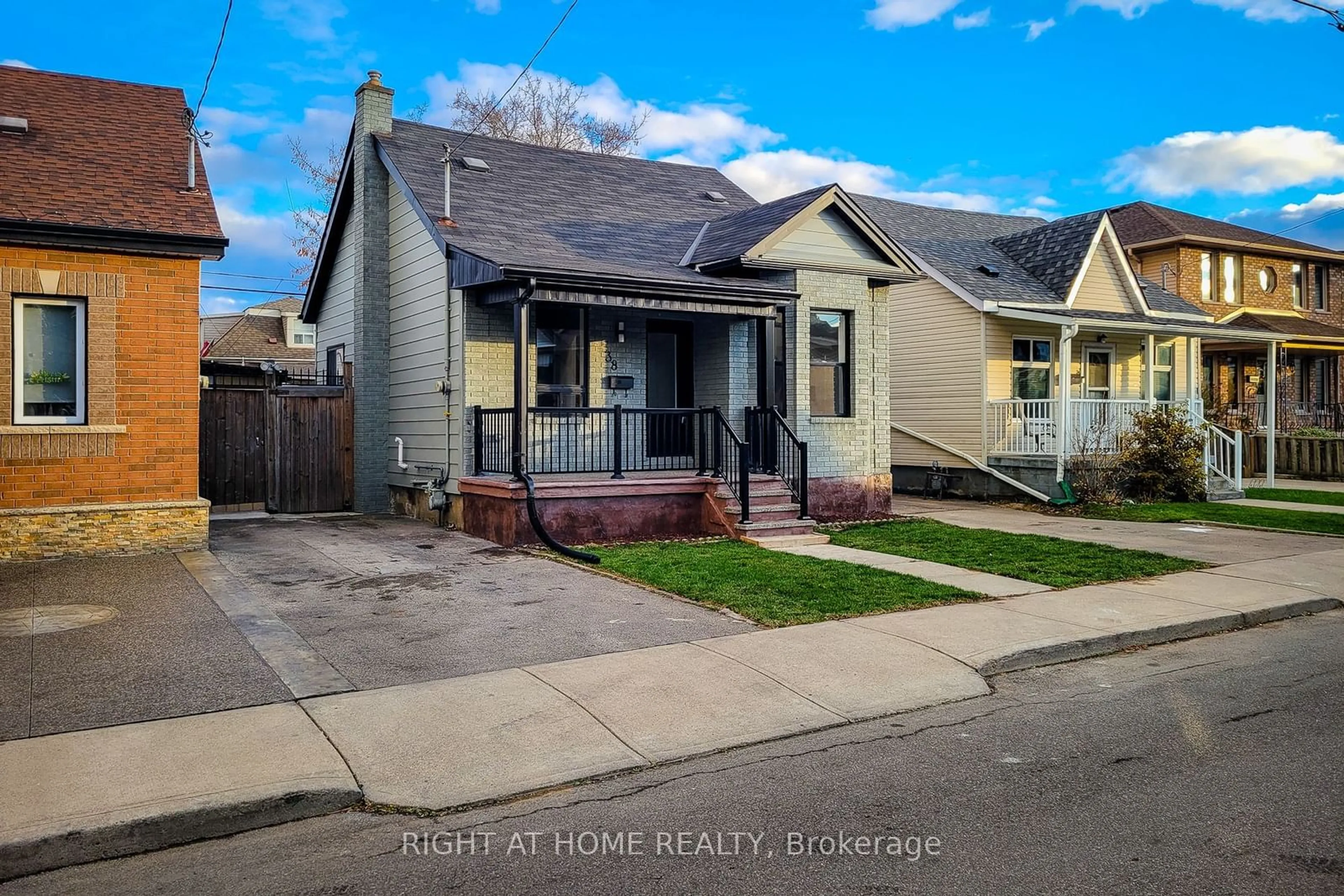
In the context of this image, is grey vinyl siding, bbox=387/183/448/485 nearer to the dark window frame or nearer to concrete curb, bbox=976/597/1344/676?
the dark window frame

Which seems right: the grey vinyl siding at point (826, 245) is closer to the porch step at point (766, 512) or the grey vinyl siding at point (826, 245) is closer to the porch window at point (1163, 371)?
the porch step at point (766, 512)

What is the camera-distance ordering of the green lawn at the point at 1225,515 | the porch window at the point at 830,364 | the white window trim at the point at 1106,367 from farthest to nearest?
the white window trim at the point at 1106,367 < the porch window at the point at 830,364 < the green lawn at the point at 1225,515

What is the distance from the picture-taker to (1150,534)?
47.9 feet

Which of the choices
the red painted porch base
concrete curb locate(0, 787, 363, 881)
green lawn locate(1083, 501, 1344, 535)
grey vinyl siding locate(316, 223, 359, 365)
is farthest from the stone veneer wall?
green lawn locate(1083, 501, 1344, 535)

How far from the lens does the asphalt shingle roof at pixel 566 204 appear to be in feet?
48.0

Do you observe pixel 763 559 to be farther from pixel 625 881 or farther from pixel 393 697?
pixel 625 881

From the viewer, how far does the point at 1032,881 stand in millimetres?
3963

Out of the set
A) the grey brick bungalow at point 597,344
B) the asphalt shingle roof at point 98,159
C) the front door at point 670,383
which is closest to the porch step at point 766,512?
the grey brick bungalow at point 597,344

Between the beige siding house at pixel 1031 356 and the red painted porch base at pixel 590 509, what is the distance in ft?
22.1

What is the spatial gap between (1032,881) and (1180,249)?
28999mm

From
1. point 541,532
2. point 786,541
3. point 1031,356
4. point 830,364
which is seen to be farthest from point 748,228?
point 1031,356

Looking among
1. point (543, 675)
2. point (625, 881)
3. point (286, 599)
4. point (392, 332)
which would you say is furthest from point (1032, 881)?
point (392, 332)

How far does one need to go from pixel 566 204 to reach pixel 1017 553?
9206mm

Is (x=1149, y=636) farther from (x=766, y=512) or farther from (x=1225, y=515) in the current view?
(x=1225, y=515)
